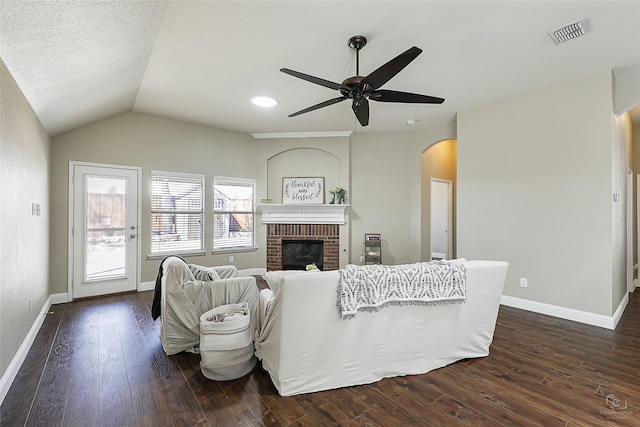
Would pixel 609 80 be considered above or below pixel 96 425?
above

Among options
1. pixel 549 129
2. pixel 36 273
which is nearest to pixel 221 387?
pixel 36 273

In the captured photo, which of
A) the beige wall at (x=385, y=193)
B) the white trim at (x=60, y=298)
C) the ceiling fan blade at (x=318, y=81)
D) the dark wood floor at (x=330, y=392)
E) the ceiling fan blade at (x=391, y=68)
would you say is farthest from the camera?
the beige wall at (x=385, y=193)

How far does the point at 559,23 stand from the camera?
2.46 metres

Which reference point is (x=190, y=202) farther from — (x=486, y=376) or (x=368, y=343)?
(x=486, y=376)

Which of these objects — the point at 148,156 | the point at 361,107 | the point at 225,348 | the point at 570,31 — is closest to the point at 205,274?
the point at 225,348

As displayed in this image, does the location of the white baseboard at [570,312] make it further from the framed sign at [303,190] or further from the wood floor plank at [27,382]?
the wood floor plank at [27,382]

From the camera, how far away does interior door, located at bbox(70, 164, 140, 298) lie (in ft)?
13.7

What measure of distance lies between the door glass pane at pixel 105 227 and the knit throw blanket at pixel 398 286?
12.9 ft

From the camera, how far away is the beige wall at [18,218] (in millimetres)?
2078

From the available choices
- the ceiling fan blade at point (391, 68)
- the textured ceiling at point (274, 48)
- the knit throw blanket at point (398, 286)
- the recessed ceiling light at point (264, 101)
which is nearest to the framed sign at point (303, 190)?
the recessed ceiling light at point (264, 101)

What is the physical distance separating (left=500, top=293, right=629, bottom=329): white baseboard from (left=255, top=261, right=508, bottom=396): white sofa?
1.72 metres

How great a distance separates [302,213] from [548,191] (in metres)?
3.77

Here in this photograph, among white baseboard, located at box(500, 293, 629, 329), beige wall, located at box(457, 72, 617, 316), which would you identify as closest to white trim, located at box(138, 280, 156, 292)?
beige wall, located at box(457, 72, 617, 316)

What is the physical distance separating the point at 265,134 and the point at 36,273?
393 centimetres
